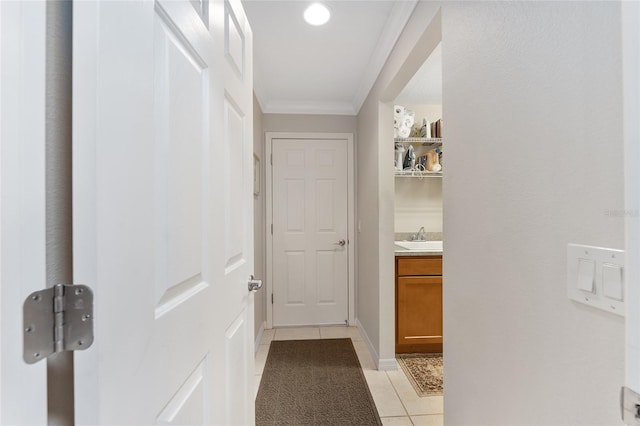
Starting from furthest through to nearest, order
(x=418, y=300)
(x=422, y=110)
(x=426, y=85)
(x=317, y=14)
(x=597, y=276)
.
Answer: (x=422, y=110)
(x=426, y=85)
(x=418, y=300)
(x=317, y=14)
(x=597, y=276)

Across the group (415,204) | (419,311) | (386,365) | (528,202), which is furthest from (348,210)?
(528,202)

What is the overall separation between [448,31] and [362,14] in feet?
2.80

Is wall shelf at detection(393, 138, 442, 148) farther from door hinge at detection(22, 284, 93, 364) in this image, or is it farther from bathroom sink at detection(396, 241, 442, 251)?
door hinge at detection(22, 284, 93, 364)

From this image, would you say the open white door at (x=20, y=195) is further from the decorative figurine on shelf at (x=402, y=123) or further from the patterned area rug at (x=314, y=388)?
the decorative figurine on shelf at (x=402, y=123)

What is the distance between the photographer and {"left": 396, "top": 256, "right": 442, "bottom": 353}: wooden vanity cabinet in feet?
8.06

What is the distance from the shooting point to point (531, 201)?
738 millimetres

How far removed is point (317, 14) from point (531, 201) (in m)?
1.65

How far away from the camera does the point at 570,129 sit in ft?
2.06

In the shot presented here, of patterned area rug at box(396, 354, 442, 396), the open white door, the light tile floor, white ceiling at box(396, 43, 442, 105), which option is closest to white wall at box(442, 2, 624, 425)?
the light tile floor

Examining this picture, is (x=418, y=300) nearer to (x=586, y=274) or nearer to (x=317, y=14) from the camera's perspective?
(x=586, y=274)

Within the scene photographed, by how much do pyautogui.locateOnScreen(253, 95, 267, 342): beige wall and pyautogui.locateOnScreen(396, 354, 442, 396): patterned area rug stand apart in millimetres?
1396

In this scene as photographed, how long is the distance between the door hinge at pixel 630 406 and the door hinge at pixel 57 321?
0.79 m

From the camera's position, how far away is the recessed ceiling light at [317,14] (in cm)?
170

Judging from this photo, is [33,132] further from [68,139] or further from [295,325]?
[295,325]
